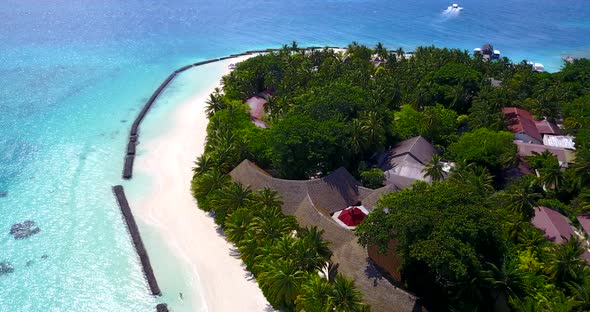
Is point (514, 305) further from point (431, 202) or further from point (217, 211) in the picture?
point (217, 211)

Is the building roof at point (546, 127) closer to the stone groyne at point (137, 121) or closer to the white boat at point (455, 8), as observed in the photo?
the stone groyne at point (137, 121)

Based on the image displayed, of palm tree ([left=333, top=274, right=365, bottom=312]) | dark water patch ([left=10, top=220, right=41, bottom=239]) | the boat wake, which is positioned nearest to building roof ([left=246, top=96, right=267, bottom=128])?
dark water patch ([left=10, top=220, right=41, bottom=239])

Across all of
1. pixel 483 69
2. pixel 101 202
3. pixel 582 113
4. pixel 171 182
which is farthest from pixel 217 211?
pixel 483 69

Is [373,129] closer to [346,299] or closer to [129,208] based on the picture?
[346,299]

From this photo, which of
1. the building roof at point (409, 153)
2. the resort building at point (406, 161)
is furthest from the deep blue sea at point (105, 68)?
the building roof at point (409, 153)

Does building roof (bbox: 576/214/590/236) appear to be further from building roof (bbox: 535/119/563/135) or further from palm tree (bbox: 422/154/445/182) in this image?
building roof (bbox: 535/119/563/135)
